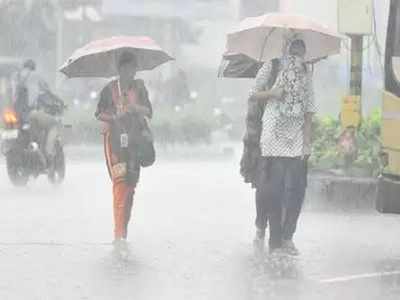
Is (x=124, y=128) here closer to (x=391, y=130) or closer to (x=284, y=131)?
(x=284, y=131)

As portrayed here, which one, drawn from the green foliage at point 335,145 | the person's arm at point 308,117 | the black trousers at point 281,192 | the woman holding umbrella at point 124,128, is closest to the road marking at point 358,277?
the black trousers at point 281,192

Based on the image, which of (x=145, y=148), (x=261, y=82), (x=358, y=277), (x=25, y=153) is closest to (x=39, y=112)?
(x=25, y=153)

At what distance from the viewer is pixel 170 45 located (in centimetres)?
3553

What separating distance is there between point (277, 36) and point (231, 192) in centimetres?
520

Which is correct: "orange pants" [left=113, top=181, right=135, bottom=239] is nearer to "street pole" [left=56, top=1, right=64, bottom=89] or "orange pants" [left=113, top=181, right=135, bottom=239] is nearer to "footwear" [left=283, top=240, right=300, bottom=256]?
"footwear" [left=283, top=240, right=300, bottom=256]

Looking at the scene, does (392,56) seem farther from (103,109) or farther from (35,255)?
(35,255)

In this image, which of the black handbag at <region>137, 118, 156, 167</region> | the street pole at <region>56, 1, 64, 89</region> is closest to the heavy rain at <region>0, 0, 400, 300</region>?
the black handbag at <region>137, 118, 156, 167</region>

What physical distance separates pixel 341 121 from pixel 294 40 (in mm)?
4259

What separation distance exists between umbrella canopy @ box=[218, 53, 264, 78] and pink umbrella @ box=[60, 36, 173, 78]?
611 millimetres

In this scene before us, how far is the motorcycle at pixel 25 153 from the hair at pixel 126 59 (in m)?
6.09

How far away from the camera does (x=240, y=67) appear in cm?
1067

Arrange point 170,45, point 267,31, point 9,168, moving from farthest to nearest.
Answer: point 170,45, point 9,168, point 267,31

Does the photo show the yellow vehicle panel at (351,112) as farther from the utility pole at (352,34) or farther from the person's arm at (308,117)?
the person's arm at (308,117)

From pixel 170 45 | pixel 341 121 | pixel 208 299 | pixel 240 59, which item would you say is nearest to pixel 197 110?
pixel 170 45
